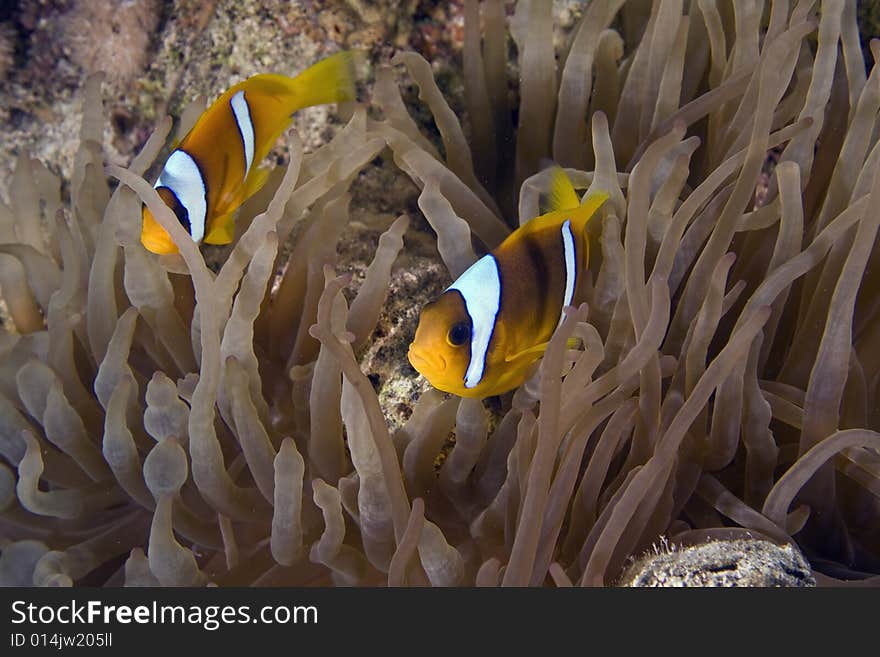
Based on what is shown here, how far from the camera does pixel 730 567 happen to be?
0.91 meters

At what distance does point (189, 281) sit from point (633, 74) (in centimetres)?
96

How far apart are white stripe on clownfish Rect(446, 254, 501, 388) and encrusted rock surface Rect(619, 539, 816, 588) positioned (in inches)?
13.2

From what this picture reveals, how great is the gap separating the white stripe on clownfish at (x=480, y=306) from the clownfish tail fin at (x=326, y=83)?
0.59m

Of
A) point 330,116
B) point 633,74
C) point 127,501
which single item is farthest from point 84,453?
point 633,74

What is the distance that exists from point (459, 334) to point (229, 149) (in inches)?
23.6

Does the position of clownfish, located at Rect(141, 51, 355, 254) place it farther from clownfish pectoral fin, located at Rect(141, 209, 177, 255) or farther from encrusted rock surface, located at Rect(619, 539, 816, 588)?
encrusted rock surface, located at Rect(619, 539, 816, 588)

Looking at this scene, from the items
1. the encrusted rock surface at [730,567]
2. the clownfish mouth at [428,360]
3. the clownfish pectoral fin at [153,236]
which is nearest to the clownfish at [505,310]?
the clownfish mouth at [428,360]

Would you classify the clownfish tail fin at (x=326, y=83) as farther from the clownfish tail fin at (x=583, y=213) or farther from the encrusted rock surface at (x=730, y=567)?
the encrusted rock surface at (x=730, y=567)

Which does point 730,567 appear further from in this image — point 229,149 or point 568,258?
point 229,149

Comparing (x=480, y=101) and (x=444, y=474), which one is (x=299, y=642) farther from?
(x=480, y=101)

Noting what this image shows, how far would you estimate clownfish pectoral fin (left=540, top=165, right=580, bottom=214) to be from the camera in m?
1.27

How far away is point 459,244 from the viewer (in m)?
1.34

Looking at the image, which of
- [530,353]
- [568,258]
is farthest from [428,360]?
[568,258]

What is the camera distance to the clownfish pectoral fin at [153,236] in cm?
129
